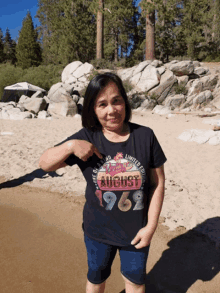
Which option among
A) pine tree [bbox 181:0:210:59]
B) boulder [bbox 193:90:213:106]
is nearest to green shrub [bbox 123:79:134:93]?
boulder [bbox 193:90:213:106]

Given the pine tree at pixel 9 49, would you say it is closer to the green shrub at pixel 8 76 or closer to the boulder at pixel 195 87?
the green shrub at pixel 8 76

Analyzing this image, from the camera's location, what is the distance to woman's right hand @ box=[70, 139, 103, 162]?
4.47ft

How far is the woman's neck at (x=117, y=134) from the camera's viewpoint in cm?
150

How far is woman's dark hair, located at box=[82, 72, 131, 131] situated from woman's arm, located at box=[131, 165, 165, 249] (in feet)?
1.40

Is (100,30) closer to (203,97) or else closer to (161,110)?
(161,110)

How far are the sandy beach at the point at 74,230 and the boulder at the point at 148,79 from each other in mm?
10563

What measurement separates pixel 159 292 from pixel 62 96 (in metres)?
12.8

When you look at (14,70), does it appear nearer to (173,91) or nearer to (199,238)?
(173,91)

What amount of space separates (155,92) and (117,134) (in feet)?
51.3

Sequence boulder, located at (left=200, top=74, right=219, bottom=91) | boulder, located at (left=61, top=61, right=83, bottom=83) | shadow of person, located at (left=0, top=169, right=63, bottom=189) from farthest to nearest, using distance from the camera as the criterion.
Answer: boulder, located at (left=61, top=61, right=83, bottom=83) < boulder, located at (left=200, top=74, right=219, bottom=91) < shadow of person, located at (left=0, top=169, right=63, bottom=189)

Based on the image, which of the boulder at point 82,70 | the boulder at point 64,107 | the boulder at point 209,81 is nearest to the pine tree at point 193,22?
the boulder at point 209,81

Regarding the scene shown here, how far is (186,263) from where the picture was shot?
285cm

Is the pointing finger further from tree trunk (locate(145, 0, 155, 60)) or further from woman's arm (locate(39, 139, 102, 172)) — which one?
tree trunk (locate(145, 0, 155, 60))

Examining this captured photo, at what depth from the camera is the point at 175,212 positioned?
159 inches
